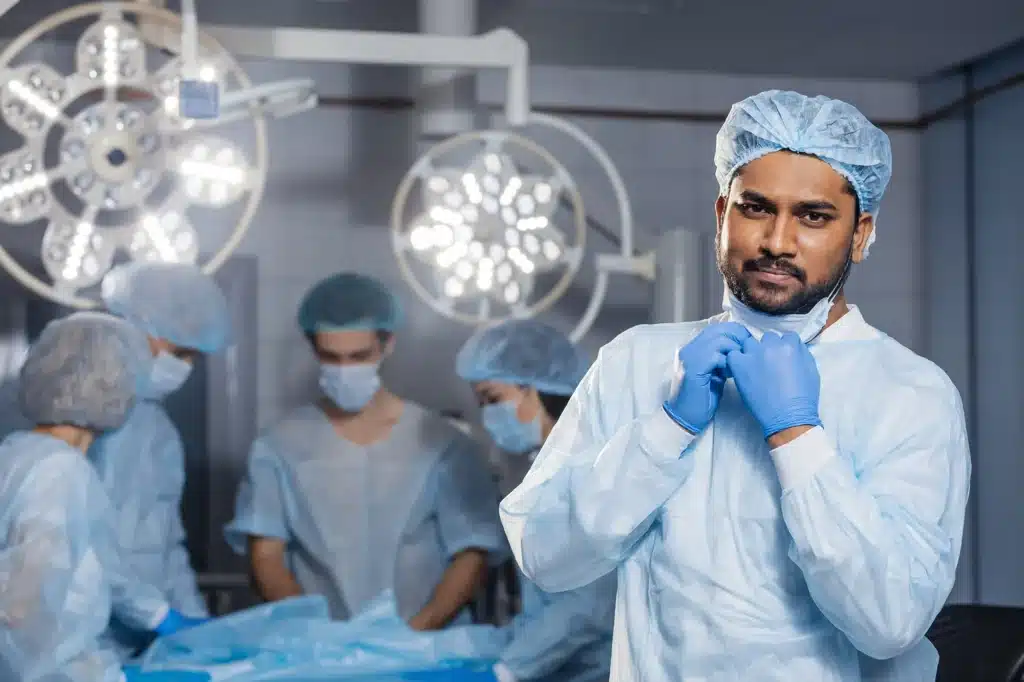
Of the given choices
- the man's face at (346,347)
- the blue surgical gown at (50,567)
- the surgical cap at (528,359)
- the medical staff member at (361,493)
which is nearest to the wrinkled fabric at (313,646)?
the blue surgical gown at (50,567)

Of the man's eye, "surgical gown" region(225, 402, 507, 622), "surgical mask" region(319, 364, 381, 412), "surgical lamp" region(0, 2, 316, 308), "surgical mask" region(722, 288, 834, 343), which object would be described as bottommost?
"surgical gown" region(225, 402, 507, 622)

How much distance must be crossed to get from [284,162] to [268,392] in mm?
718

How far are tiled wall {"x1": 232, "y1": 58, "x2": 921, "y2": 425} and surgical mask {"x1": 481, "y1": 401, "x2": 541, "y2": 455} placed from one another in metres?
1.00

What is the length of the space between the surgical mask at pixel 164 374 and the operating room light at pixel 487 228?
0.61 meters

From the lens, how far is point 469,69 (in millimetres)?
2893

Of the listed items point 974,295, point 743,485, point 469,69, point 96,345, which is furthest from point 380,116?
point 743,485

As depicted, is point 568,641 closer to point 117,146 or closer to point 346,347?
point 346,347

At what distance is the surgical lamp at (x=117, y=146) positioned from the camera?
2408 millimetres

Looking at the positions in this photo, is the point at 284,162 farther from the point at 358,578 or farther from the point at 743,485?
the point at 743,485

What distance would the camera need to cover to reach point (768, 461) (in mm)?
1288

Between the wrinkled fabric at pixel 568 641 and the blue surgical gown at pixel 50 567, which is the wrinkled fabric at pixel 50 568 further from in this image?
the wrinkled fabric at pixel 568 641

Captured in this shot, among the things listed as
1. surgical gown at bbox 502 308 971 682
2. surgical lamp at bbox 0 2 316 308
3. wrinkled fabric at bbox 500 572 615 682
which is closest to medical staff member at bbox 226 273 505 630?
surgical lamp at bbox 0 2 316 308

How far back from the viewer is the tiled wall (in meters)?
3.55

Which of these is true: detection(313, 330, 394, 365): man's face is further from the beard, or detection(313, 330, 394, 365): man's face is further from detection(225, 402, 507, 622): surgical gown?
the beard
